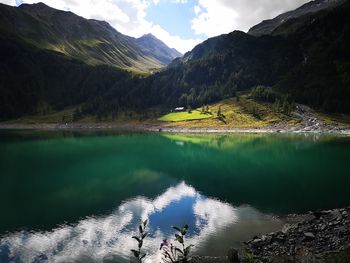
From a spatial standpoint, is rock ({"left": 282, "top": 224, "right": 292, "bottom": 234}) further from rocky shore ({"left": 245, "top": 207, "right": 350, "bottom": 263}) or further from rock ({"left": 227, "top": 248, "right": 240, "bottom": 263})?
rock ({"left": 227, "top": 248, "right": 240, "bottom": 263})

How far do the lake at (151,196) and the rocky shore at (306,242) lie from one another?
2.73 meters

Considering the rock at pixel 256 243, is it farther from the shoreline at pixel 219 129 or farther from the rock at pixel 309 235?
the shoreline at pixel 219 129

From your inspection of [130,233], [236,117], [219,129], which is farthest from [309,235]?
[236,117]

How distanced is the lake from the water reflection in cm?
10

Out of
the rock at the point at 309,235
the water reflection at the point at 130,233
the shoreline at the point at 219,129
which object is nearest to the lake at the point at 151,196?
the water reflection at the point at 130,233

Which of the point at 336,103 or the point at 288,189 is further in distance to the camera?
the point at 336,103

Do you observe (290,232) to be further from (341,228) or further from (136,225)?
(136,225)

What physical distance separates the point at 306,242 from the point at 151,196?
2672 centimetres

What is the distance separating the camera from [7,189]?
53.4 m

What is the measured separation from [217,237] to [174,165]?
46214 mm

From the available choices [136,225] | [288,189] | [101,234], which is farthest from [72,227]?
[288,189]

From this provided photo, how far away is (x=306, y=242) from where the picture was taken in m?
27.7

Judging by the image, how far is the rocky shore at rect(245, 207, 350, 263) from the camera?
2453 cm

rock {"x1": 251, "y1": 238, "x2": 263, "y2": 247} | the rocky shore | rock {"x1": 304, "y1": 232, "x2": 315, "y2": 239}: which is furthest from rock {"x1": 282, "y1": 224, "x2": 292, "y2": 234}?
rock {"x1": 251, "y1": 238, "x2": 263, "y2": 247}
